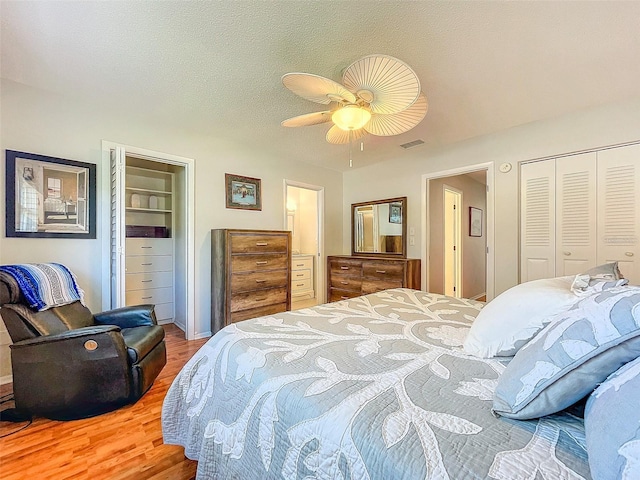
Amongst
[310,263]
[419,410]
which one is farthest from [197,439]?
[310,263]

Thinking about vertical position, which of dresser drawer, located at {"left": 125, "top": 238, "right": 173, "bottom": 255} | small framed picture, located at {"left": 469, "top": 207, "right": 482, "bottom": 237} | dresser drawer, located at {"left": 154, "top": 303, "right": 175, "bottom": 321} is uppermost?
small framed picture, located at {"left": 469, "top": 207, "right": 482, "bottom": 237}

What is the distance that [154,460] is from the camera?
137 centimetres

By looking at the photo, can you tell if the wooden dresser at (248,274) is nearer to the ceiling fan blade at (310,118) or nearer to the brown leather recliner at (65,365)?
the brown leather recliner at (65,365)

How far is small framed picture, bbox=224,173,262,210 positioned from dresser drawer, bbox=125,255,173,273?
1.25 m

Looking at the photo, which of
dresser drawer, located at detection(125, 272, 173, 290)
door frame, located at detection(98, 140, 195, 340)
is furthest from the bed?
dresser drawer, located at detection(125, 272, 173, 290)

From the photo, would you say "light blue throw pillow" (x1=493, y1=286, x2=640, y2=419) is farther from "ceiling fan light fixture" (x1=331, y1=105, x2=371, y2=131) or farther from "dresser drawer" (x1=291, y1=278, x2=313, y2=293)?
"dresser drawer" (x1=291, y1=278, x2=313, y2=293)

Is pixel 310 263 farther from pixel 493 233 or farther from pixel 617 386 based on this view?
pixel 617 386

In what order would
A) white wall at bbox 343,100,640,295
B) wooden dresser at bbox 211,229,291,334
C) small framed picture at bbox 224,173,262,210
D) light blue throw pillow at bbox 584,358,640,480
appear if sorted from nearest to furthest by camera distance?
light blue throw pillow at bbox 584,358,640,480, white wall at bbox 343,100,640,295, wooden dresser at bbox 211,229,291,334, small framed picture at bbox 224,173,262,210

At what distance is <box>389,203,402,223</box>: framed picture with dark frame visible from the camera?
4.13 meters

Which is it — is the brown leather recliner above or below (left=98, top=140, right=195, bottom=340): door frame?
below

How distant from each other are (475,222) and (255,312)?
4.62 meters

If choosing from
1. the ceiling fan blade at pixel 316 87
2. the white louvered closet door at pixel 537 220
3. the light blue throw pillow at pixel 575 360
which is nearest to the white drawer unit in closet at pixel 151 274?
the ceiling fan blade at pixel 316 87

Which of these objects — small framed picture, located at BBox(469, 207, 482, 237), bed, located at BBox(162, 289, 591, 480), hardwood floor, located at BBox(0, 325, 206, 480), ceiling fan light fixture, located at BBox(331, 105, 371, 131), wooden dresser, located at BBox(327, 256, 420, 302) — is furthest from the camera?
small framed picture, located at BBox(469, 207, 482, 237)

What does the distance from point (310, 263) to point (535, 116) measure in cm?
394
